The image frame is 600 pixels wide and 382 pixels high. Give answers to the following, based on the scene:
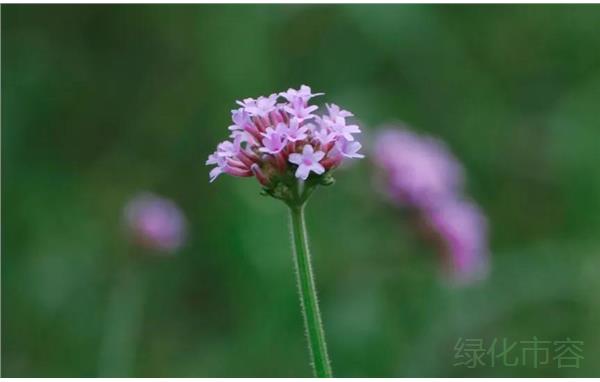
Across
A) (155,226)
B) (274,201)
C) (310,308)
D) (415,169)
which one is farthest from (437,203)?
(310,308)

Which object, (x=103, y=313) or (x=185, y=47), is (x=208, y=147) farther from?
(x=103, y=313)

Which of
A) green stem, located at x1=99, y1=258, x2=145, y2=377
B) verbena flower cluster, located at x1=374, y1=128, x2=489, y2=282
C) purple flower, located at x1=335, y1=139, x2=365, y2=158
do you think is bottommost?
green stem, located at x1=99, y1=258, x2=145, y2=377

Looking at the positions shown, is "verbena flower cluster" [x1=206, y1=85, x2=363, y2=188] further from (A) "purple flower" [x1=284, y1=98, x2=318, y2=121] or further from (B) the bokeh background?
(B) the bokeh background

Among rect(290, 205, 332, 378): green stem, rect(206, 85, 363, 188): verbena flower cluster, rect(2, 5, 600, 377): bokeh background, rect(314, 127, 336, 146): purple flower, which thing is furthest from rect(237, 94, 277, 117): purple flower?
rect(2, 5, 600, 377): bokeh background

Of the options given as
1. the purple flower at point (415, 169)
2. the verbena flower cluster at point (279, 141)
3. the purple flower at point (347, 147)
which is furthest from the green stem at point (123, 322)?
the purple flower at point (347, 147)

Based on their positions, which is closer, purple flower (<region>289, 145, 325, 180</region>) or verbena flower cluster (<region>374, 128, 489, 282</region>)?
purple flower (<region>289, 145, 325, 180</region>)

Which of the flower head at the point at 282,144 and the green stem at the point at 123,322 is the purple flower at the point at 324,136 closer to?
the flower head at the point at 282,144
